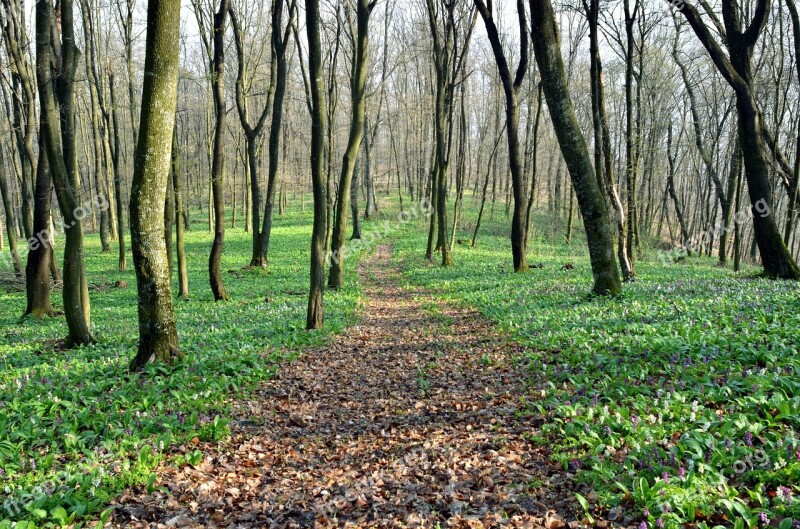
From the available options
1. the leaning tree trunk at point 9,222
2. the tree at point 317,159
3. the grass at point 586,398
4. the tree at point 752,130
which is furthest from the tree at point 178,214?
the tree at point 752,130

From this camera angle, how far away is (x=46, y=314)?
Result: 40.9ft

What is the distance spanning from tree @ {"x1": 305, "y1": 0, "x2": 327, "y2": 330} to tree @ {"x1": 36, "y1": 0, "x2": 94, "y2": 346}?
4.20 meters

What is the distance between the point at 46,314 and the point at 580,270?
1641 cm

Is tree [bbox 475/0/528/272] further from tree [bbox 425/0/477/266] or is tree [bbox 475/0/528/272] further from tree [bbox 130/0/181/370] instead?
tree [bbox 130/0/181/370]

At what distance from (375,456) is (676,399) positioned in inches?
121

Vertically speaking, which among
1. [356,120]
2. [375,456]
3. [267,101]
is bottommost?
[375,456]

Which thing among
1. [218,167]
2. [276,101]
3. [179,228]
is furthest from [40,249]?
[276,101]

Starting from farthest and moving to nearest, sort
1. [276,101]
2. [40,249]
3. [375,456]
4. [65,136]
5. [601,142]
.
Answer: [276,101] → [601,142] → [40,249] → [65,136] → [375,456]

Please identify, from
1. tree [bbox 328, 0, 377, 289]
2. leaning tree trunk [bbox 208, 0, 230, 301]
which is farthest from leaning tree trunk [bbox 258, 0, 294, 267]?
tree [bbox 328, 0, 377, 289]

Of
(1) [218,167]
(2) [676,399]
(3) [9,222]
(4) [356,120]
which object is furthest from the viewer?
(3) [9,222]

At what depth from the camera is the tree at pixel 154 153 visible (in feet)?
20.4

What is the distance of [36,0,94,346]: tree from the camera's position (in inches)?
327

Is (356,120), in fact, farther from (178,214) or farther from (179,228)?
(179,228)

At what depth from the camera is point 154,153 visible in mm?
6285
